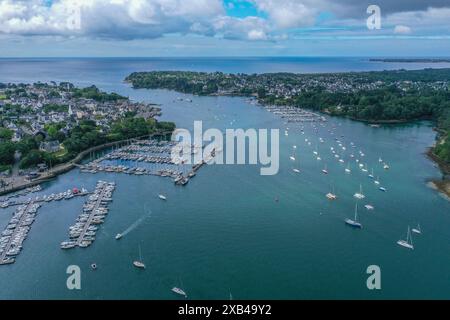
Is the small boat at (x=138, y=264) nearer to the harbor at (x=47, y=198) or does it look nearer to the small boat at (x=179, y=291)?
the small boat at (x=179, y=291)

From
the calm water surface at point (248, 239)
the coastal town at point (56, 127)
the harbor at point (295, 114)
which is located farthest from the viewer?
the harbor at point (295, 114)

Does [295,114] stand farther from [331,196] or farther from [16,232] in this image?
[16,232]

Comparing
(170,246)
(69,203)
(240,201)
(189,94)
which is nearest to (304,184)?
(240,201)

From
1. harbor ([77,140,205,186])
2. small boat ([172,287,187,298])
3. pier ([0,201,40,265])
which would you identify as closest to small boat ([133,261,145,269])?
small boat ([172,287,187,298])

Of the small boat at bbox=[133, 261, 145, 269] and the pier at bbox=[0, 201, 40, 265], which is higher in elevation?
the pier at bbox=[0, 201, 40, 265]

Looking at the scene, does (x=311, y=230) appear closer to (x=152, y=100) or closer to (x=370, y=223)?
(x=370, y=223)

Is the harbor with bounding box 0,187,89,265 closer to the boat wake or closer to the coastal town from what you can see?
the coastal town

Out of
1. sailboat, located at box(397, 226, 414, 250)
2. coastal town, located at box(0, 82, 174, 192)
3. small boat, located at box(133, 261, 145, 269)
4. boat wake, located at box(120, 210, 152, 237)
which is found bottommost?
small boat, located at box(133, 261, 145, 269)

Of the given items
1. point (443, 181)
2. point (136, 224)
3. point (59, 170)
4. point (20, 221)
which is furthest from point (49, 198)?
point (443, 181)

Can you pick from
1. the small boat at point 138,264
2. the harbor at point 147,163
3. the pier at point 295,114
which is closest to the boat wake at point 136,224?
the small boat at point 138,264
